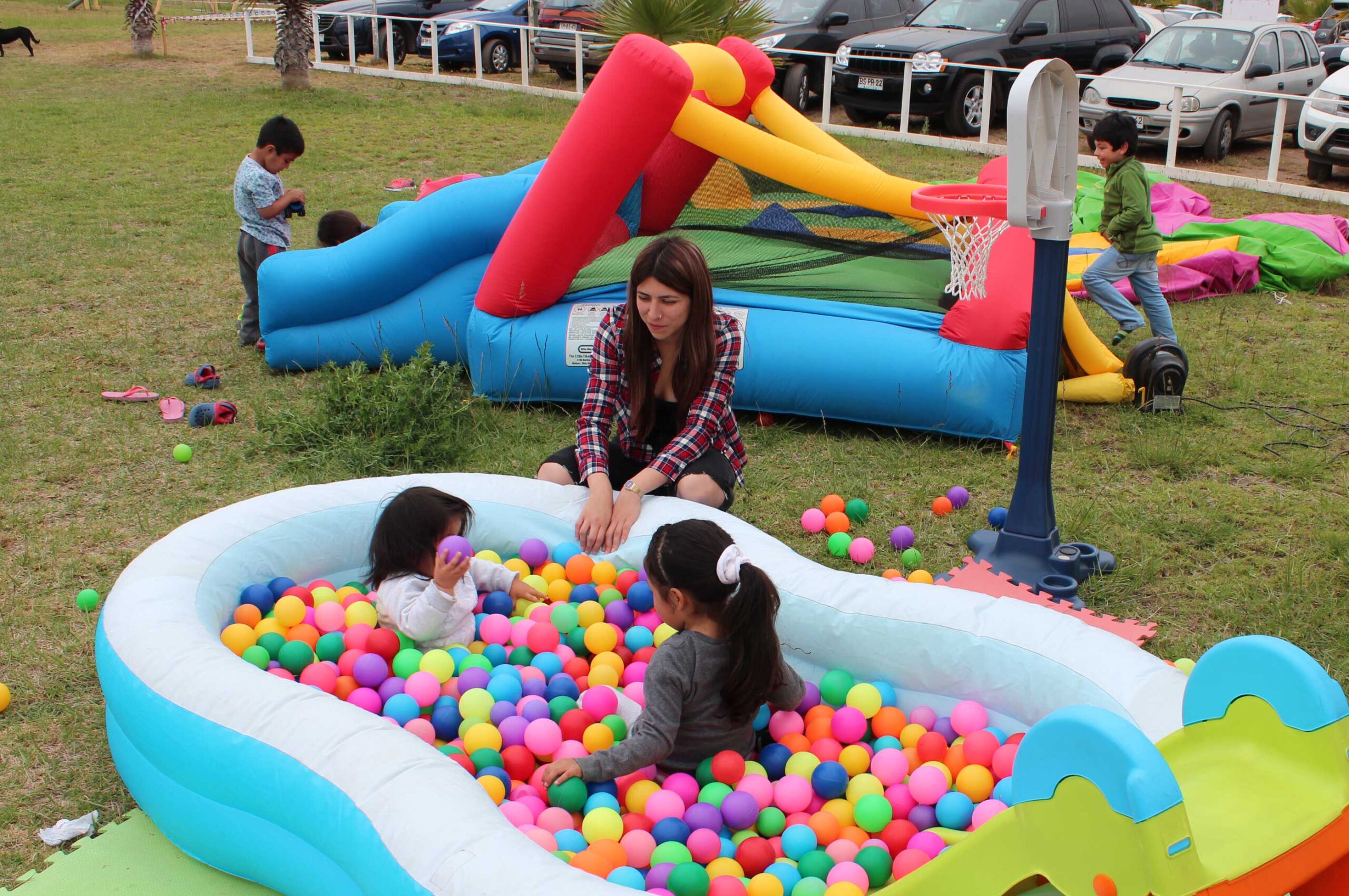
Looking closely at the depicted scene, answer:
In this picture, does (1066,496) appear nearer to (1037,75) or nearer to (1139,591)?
(1139,591)

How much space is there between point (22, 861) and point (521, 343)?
9.82 ft

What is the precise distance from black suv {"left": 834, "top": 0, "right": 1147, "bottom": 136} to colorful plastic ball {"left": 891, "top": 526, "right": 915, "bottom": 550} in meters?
9.21

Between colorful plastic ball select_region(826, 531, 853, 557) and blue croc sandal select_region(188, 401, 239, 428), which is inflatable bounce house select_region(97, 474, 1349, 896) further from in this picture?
blue croc sandal select_region(188, 401, 239, 428)

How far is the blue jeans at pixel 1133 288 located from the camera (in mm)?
5828

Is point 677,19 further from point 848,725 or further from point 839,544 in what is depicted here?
point 848,725

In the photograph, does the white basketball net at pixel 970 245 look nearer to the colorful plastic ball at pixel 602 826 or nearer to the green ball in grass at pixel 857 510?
the green ball in grass at pixel 857 510

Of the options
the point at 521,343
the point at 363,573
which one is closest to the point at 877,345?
the point at 521,343

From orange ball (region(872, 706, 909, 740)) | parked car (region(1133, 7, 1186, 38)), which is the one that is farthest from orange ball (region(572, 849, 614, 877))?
parked car (region(1133, 7, 1186, 38))

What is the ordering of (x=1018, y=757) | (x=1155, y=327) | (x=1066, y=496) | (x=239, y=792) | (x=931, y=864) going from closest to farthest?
(x=1018, y=757) → (x=931, y=864) → (x=239, y=792) → (x=1066, y=496) → (x=1155, y=327)

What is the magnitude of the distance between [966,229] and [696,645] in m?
2.99

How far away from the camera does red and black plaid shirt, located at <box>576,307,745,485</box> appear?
374 cm

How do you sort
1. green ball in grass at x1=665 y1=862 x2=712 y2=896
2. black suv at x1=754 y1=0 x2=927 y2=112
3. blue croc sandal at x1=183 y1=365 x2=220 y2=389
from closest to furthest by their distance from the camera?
green ball in grass at x1=665 y1=862 x2=712 y2=896 → blue croc sandal at x1=183 y1=365 x2=220 y2=389 → black suv at x1=754 y1=0 x2=927 y2=112

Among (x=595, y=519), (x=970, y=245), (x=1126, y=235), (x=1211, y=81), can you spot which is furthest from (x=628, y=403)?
(x=1211, y=81)

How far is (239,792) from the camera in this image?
8.16 feet
